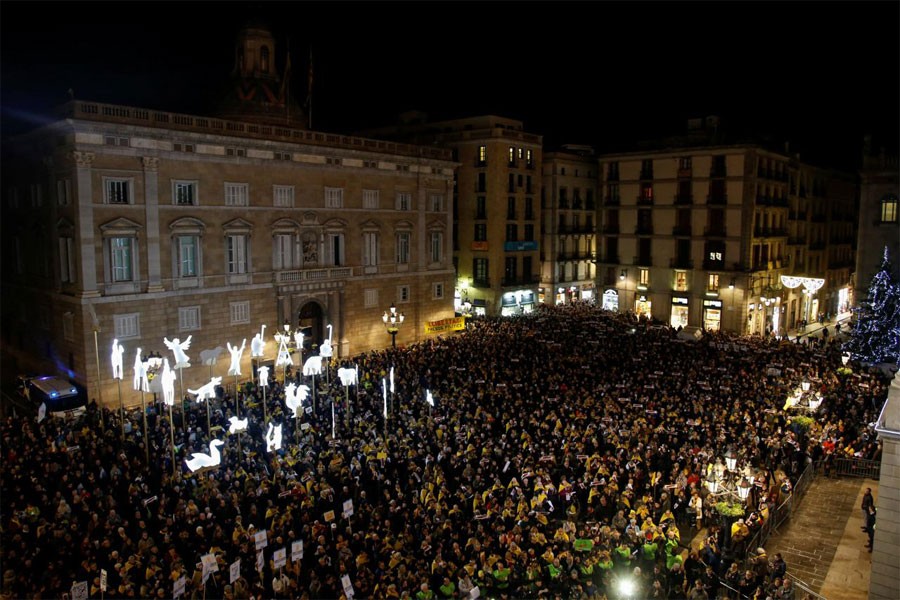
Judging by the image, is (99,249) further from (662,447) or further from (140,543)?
(662,447)

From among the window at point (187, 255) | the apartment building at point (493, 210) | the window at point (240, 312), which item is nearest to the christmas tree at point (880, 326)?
the apartment building at point (493, 210)

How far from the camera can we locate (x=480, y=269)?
5531 centimetres

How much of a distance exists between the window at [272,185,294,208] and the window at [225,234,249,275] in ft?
9.48

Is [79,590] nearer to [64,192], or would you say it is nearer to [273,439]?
[273,439]

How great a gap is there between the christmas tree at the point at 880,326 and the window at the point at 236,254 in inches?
1312

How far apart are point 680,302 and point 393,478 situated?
3965 centimetres

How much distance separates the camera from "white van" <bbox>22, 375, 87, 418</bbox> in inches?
1094

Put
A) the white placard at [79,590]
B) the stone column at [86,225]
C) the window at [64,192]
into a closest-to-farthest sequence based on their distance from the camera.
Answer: the white placard at [79,590]
the stone column at [86,225]
the window at [64,192]

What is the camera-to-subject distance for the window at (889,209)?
4400 cm

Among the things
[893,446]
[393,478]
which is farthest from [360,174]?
[893,446]

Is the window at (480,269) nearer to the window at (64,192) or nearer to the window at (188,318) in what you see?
the window at (188,318)

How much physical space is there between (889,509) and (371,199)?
3396 cm

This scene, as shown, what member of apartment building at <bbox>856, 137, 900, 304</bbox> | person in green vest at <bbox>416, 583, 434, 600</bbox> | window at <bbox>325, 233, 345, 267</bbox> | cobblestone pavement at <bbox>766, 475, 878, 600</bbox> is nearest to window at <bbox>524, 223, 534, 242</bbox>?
window at <bbox>325, 233, 345, 267</bbox>

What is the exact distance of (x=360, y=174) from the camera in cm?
4122
